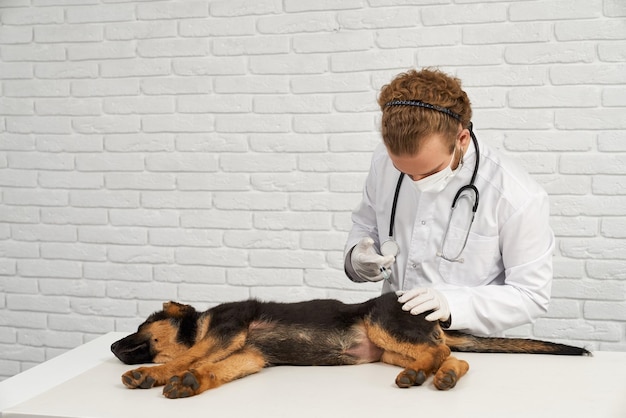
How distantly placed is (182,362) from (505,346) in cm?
90

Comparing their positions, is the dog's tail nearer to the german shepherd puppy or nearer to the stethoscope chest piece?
the german shepherd puppy

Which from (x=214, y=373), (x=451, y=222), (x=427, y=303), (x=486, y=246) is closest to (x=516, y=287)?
(x=486, y=246)

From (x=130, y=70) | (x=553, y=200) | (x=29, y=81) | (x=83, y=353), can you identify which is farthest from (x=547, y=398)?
(x=29, y=81)

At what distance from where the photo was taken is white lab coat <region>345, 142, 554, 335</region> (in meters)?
2.06

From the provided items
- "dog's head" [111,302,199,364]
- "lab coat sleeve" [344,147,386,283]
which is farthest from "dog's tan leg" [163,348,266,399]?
"lab coat sleeve" [344,147,386,283]

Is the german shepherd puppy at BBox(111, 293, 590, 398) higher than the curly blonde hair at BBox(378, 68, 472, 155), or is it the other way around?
the curly blonde hair at BBox(378, 68, 472, 155)

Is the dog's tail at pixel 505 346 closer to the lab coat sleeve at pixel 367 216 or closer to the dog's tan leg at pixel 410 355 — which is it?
the dog's tan leg at pixel 410 355

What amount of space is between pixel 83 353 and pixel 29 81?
2.23m

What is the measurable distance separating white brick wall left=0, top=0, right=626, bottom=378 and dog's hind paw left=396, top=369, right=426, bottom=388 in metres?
1.78

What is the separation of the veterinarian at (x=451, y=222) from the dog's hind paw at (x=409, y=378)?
0.20 m

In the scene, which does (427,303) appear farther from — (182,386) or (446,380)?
(182,386)

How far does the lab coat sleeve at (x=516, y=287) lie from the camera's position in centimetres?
202

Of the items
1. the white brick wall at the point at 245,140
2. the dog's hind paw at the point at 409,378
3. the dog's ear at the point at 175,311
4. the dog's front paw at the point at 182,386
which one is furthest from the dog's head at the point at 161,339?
the white brick wall at the point at 245,140

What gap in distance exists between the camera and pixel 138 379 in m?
1.76
